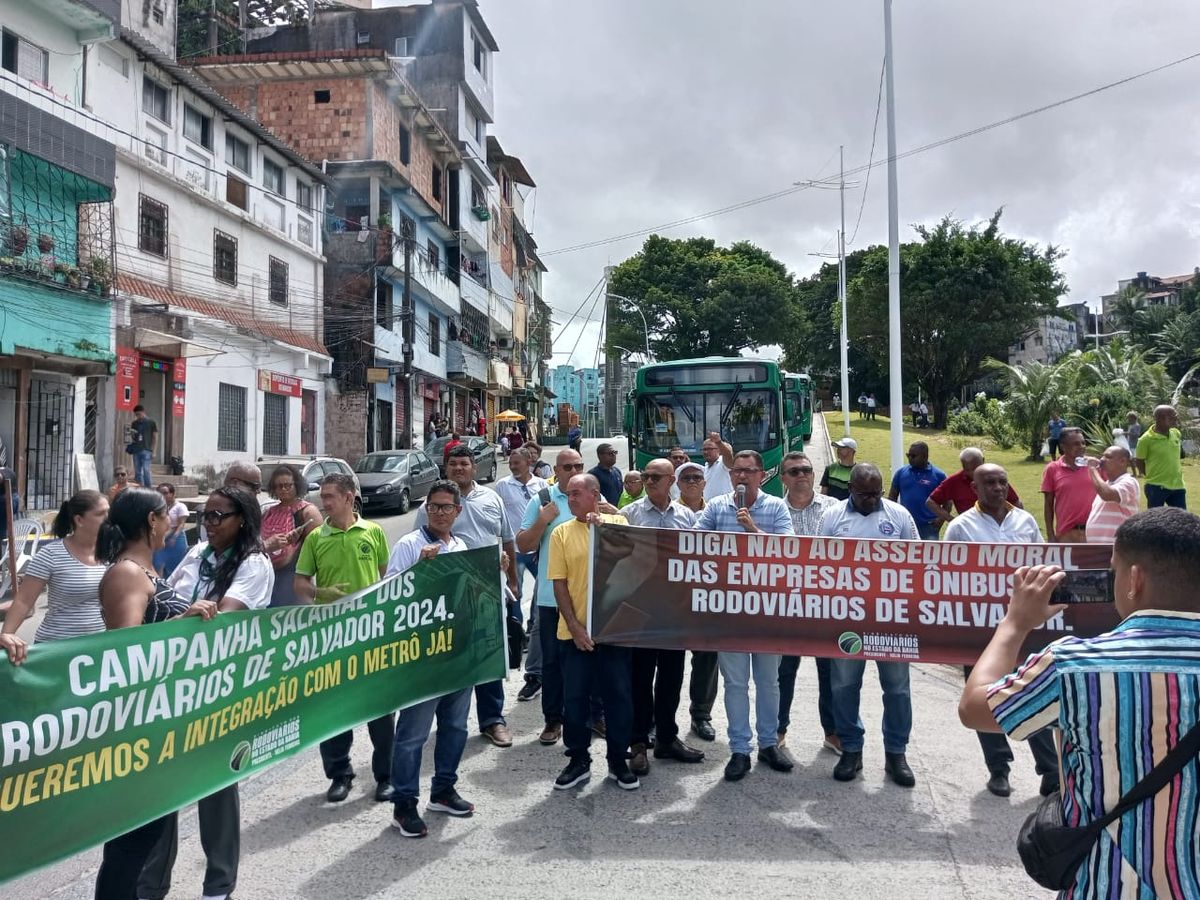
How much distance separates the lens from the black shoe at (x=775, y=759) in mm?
5396

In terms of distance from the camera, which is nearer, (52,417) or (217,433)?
(52,417)

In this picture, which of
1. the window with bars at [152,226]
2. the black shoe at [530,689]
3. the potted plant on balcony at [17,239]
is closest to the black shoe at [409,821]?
the black shoe at [530,689]

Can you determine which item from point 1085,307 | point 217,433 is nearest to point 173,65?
point 217,433

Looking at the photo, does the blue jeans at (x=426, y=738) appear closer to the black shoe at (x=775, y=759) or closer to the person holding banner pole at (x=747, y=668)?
the person holding banner pole at (x=747, y=668)

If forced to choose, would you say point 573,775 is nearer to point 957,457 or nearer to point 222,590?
point 222,590

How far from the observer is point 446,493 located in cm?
507

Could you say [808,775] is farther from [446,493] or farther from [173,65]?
[173,65]

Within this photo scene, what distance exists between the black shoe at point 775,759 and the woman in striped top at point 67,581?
12.0 ft

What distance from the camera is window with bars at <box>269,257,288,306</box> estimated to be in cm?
2709

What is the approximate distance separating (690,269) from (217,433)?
36.4 metres

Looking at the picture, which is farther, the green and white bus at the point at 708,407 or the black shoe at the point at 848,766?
the green and white bus at the point at 708,407

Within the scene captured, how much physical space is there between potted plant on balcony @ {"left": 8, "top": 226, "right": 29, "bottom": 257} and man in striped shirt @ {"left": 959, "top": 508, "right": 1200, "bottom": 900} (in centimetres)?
1875

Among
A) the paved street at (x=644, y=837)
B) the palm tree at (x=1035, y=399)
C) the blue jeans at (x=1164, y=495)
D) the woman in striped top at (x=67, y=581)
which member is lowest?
the paved street at (x=644, y=837)

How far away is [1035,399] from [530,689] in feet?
73.6
